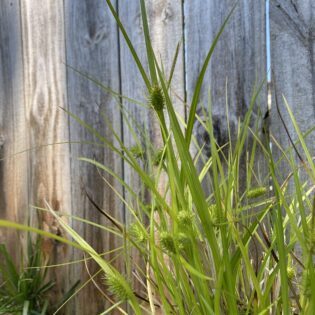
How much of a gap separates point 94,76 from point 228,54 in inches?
18.3

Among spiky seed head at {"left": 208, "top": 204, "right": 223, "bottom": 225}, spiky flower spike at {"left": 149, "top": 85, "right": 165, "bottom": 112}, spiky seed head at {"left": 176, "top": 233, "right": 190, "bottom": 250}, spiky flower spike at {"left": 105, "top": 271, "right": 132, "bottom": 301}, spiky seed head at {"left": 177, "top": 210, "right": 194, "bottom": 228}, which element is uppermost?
spiky flower spike at {"left": 149, "top": 85, "right": 165, "bottom": 112}

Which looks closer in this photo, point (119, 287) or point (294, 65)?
point (119, 287)

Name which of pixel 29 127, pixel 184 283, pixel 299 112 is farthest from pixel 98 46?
pixel 184 283

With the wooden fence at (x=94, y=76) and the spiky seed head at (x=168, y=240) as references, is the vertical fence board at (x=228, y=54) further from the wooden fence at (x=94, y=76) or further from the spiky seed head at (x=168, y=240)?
the spiky seed head at (x=168, y=240)

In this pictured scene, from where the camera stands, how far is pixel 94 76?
1443 millimetres

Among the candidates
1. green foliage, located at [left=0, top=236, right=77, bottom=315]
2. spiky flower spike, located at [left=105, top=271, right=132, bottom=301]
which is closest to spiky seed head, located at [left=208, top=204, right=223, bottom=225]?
spiky flower spike, located at [left=105, top=271, right=132, bottom=301]

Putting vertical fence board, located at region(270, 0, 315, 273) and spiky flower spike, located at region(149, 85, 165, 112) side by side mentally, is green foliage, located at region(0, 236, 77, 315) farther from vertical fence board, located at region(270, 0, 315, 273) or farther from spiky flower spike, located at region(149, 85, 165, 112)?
spiky flower spike, located at region(149, 85, 165, 112)

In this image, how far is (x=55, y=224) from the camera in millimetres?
1527

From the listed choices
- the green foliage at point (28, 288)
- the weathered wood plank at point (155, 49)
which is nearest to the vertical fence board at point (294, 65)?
the weathered wood plank at point (155, 49)

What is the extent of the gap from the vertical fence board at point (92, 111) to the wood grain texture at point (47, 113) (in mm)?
43

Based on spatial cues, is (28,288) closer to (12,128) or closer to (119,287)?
(12,128)

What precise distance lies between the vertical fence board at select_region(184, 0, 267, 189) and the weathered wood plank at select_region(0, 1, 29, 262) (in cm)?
69

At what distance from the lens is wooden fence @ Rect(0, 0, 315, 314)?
1.23 m

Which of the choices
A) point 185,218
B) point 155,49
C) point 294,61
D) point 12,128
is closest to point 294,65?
point 294,61
